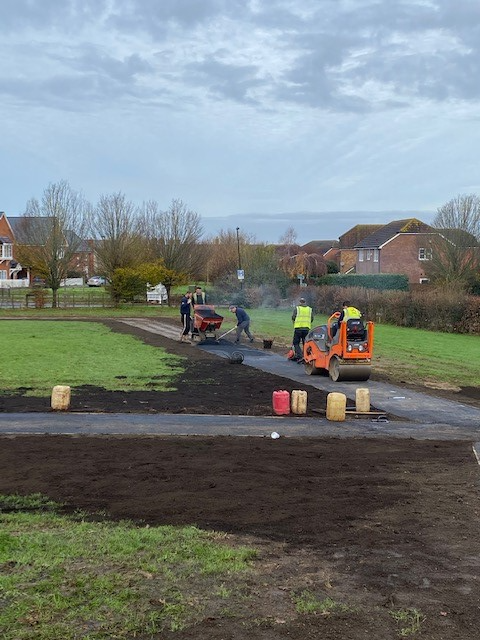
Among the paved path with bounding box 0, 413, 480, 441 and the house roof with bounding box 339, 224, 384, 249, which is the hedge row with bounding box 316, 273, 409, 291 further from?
the paved path with bounding box 0, 413, 480, 441

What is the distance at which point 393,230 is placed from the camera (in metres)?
80.2

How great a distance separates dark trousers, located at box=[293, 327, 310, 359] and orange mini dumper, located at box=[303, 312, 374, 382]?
2.17 metres

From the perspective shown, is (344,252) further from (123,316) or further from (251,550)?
(251,550)

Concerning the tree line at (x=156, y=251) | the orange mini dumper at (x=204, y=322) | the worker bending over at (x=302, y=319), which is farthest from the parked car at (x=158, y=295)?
the worker bending over at (x=302, y=319)

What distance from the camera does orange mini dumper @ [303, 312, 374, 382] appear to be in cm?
2009

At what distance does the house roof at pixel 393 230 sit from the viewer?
7850cm

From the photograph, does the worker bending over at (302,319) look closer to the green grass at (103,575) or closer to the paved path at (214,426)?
the paved path at (214,426)

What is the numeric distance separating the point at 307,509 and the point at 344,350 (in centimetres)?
1165

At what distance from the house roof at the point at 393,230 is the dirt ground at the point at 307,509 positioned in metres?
67.1

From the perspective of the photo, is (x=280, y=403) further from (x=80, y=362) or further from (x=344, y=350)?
(x=80, y=362)

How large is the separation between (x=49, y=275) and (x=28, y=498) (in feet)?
171

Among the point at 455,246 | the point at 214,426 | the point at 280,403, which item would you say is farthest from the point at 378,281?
the point at 214,426

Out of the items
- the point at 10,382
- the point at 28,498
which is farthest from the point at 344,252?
the point at 28,498

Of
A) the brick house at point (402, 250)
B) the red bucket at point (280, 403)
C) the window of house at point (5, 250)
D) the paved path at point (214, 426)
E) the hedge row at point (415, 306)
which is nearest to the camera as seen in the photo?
the paved path at point (214, 426)
